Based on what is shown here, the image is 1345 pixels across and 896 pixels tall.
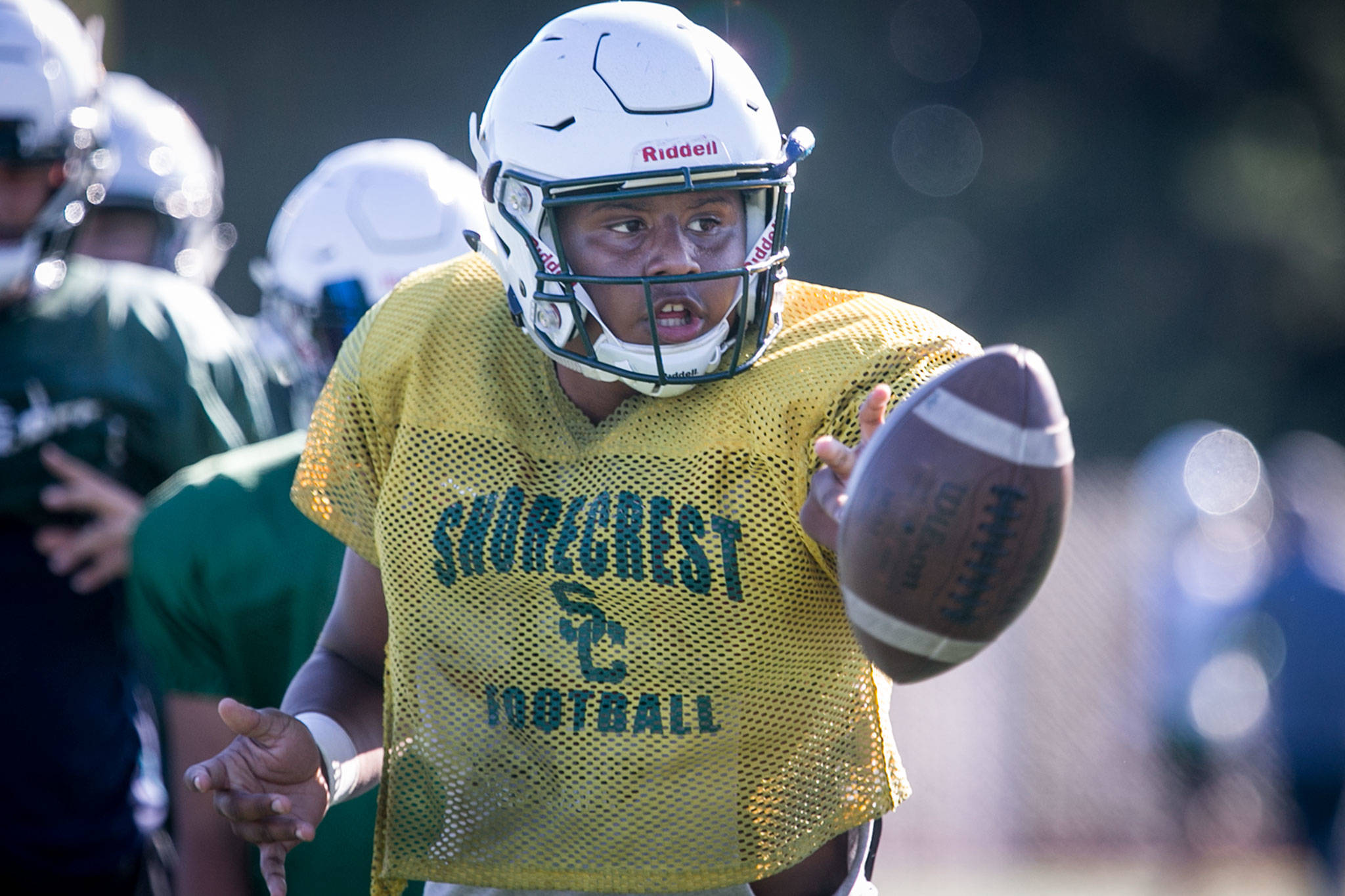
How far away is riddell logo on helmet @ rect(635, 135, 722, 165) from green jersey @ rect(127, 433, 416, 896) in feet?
2.96

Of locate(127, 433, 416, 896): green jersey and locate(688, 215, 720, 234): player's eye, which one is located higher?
locate(688, 215, 720, 234): player's eye

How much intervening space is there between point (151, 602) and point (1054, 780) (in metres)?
5.48

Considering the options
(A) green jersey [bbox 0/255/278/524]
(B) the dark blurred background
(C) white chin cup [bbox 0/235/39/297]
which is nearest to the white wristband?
(A) green jersey [bbox 0/255/278/524]

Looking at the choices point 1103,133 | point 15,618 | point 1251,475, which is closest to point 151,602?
point 15,618

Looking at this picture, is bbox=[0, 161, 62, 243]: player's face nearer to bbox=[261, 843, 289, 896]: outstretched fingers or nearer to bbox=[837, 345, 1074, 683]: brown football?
bbox=[261, 843, 289, 896]: outstretched fingers

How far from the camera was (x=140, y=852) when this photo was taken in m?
3.38

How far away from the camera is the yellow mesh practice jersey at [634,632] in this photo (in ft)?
6.24

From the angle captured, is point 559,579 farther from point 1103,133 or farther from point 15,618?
point 1103,133

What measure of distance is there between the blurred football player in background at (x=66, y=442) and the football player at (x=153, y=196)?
4.03ft

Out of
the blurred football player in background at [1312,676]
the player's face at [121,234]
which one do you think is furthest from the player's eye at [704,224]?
the blurred football player in background at [1312,676]

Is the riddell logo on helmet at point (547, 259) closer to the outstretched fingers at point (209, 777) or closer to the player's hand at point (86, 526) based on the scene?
the outstretched fingers at point (209, 777)

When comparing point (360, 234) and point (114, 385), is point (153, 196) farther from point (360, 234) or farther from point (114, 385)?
point (360, 234)

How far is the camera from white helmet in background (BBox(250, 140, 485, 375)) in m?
3.22

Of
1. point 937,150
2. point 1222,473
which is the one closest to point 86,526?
point 1222,473
